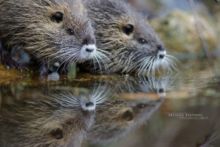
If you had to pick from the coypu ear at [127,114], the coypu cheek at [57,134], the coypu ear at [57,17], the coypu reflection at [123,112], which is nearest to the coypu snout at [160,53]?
the coypu reflection at [123,112]

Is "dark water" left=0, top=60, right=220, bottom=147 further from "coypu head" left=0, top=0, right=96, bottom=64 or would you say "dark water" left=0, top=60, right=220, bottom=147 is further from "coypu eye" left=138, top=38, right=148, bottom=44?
"coypu eye" left=138, top=38, right=148, bottom=44

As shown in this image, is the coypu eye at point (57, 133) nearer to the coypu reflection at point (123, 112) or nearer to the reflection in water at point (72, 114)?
the reflection in water at point (72, 114)

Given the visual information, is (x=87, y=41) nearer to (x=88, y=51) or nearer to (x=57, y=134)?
(x=88, y=51)

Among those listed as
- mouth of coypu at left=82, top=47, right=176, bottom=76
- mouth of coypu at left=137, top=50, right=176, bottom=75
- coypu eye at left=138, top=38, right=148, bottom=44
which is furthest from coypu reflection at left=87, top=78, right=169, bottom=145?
coypu eye at left=138, top=38, right=148, bottom=44

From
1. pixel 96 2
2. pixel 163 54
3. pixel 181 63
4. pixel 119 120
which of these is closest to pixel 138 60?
pixel 163 54

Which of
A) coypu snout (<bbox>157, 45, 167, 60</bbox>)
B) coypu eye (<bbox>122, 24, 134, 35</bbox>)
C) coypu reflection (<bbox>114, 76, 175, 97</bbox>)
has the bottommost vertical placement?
coypu reflection (<bbox>114, 76, 175, 97</bbox>)

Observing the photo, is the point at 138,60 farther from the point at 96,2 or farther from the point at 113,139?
the point at 113,139
